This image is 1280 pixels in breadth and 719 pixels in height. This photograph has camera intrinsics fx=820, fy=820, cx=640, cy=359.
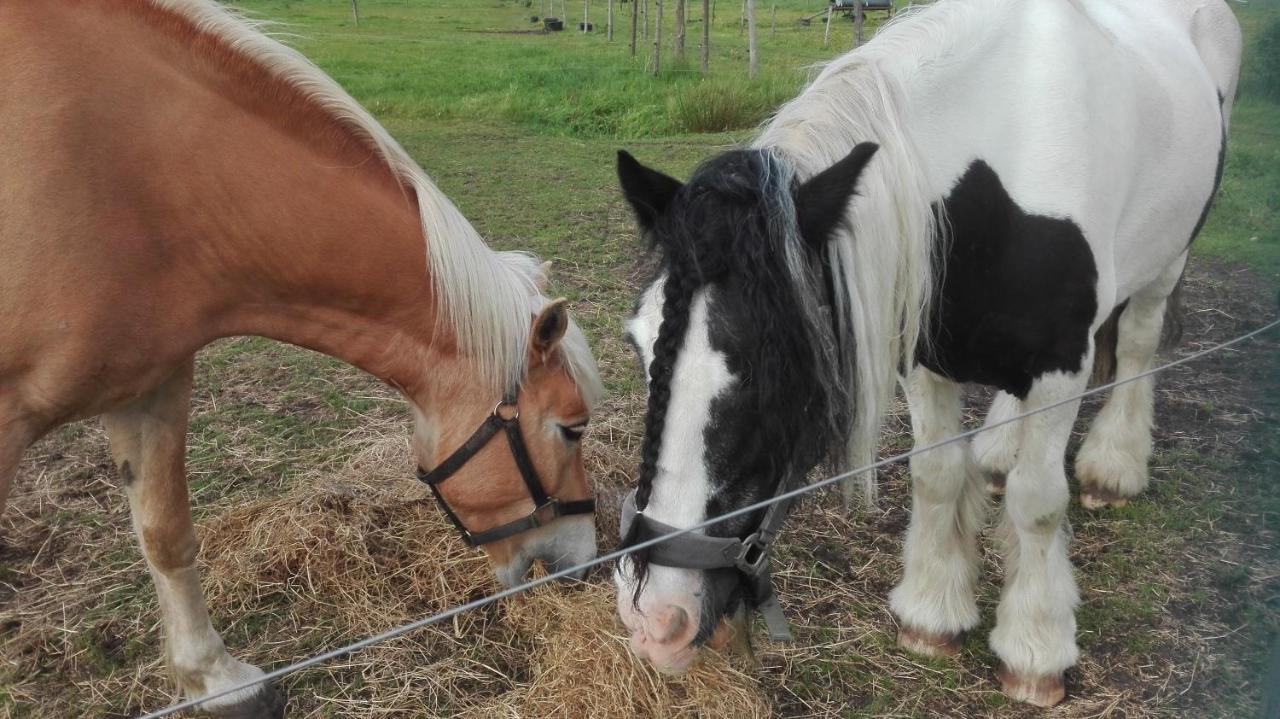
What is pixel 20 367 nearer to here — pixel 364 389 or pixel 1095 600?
pixel 364 389

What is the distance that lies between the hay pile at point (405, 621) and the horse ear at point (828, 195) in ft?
4.44

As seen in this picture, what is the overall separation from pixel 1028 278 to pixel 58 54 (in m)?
2.28

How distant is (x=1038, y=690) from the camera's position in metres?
2.41

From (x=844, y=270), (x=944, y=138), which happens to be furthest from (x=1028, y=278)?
(x=844, y=270)

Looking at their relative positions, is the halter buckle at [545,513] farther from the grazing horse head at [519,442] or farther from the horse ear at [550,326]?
the horse ear at [550,326]

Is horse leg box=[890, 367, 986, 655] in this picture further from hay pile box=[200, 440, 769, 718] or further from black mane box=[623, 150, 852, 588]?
black mane box=[623, 150, 852, 588]

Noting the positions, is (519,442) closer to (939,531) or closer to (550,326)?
(550,326)

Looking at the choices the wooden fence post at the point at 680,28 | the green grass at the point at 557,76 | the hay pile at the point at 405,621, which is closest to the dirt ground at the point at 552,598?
the hay pile at the point at 405,621

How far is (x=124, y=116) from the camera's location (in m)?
1.79

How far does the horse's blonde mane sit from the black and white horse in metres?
0.50

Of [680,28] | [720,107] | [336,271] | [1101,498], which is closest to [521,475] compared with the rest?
[336,271]

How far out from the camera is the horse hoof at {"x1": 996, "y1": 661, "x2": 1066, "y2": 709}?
2408mm

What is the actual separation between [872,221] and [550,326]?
32.9 inches

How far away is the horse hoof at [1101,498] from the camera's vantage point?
11.0ft
